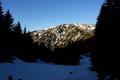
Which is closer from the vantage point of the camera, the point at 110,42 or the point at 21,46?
the point at 110,42

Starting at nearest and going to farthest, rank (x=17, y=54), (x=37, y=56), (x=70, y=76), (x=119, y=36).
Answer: (x=119, y=36) → (x=70, y=76) → (x=17, y=54) → (x=37, y=56)

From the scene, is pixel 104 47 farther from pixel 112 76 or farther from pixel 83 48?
pixel 83 48

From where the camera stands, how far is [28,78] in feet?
133

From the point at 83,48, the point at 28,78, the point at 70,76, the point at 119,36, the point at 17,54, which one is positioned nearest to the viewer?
the point at 119,36

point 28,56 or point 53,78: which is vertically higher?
point 28,56

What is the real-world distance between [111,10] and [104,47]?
4976mm

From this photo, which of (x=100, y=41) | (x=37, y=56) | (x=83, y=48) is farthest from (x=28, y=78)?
(x=83, y=48)

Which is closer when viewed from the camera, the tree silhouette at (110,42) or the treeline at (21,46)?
the tree silhouette at (110,42)

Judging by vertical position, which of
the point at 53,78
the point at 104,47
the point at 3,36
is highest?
the point at 3,36

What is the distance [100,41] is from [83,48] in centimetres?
11558

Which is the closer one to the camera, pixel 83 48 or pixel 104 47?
pixel 104 47

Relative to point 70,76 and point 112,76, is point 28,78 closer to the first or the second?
point 70,76

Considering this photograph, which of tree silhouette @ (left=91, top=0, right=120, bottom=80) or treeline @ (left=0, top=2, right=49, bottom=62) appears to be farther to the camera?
treeline @ (left=0, top=2, right=49, bottom=62)

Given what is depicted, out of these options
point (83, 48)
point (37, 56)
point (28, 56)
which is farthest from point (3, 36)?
point (83, 48)
